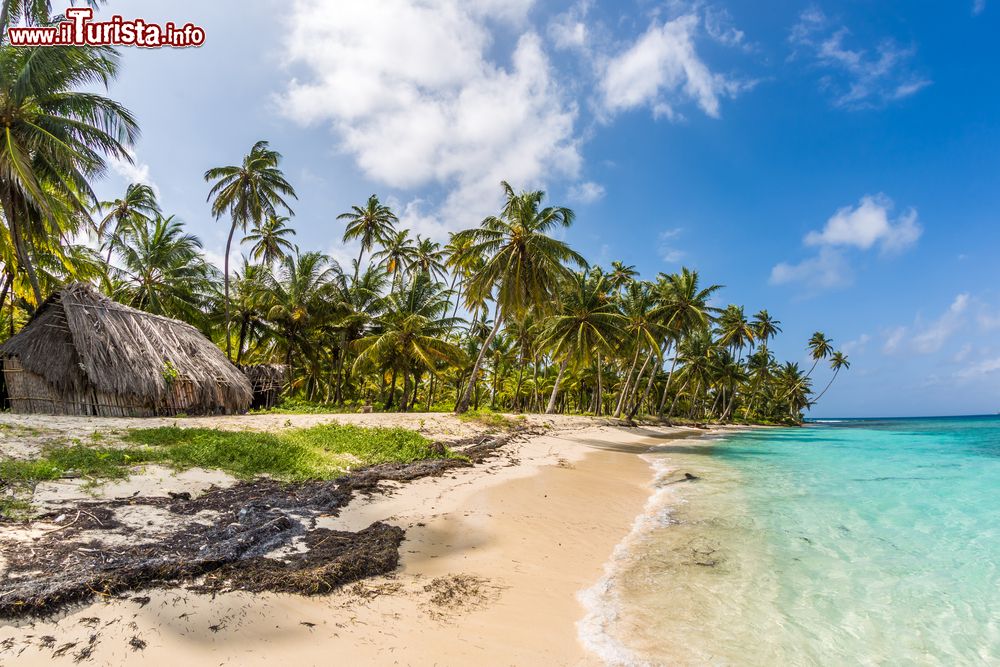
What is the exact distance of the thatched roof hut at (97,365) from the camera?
467 inches

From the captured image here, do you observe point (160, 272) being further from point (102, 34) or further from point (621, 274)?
point (621, 274)

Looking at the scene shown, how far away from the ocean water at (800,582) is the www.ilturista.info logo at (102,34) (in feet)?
44.4

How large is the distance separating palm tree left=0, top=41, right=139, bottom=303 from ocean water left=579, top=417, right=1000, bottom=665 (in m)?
16.3

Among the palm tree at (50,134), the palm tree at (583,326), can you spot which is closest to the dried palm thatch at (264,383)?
the palm tree at (50,134)

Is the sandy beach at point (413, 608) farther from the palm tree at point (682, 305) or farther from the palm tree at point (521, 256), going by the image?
the palm tree at point (682, 305)

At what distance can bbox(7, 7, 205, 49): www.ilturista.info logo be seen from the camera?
977 cm

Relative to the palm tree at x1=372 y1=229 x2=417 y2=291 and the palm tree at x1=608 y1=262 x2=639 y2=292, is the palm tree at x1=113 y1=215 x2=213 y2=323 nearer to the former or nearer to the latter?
the palm tree at x1=372 y1=229 x2=417 y2=291

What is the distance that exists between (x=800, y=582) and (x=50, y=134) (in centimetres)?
1944

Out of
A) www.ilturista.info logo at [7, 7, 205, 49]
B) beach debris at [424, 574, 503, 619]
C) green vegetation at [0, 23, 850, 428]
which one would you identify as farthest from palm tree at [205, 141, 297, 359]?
beach debris at [424, 574, 503, 619]

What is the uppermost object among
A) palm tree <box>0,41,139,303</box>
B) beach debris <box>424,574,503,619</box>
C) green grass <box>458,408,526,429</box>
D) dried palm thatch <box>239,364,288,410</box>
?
palm tree <box>0,41,139,303</box>

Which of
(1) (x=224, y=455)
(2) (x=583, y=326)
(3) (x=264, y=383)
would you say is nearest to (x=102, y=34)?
(1) (x=224, y=455)

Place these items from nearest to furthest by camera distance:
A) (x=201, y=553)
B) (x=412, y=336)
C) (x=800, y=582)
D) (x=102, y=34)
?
(x=201, y=553), (x=800, y=582), (x=102, y=34), (x=412, y=336)

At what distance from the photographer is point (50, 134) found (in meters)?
11.8

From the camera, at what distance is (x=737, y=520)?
7867 mm
